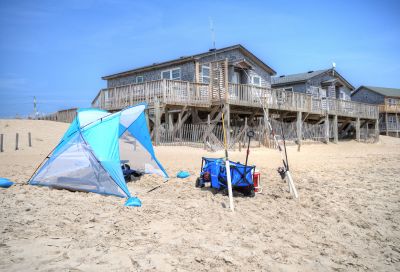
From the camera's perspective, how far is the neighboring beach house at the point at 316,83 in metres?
31.6

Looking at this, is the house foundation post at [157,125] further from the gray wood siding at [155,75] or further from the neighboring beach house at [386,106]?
the neighboring beach house at [386,106]

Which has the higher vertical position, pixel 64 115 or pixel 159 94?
pixel 159 94

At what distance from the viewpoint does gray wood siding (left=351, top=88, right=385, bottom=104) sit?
44219mm

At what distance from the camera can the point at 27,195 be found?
6.71 meters

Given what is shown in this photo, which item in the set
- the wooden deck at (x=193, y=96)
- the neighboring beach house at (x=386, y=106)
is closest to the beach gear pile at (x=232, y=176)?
the wooden deck at (x=193, y=96)

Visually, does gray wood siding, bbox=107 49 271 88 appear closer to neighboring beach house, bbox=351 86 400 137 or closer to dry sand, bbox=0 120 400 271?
dry sand, bbox=0 120 400 271

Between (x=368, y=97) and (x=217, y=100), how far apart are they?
34113 mm

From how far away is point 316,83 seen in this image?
32.5 meters

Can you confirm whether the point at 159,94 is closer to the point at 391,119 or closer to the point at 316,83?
the point at 316,83

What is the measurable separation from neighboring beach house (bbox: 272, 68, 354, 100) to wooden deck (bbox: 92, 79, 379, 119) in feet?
22.2

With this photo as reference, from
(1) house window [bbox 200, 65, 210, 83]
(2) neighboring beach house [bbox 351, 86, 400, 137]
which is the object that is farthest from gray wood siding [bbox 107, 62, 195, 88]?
(2) neighboring beach house [bbox 351, 86, 400, 137]

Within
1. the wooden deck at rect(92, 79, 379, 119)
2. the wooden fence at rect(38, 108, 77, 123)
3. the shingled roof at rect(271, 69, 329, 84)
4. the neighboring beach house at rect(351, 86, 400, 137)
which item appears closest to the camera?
the wooden deck at rect(92, 79, 379, 119)

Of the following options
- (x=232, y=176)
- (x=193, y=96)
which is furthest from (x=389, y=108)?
(x=232, y=176)

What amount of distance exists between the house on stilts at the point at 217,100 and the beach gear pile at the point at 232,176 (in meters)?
4.53
